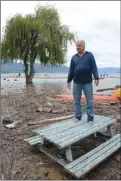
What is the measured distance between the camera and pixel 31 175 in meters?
3.94

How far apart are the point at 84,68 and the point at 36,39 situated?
17.3 metres

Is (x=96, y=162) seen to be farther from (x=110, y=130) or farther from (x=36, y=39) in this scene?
(x=36, y=39)

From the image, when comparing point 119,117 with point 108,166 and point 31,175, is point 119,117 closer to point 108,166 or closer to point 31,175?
point 108,166

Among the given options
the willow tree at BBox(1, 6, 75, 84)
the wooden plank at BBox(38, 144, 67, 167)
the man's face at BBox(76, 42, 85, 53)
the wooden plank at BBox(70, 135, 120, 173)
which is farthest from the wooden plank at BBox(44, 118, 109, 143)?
the willow tree at BBox(1, 6, 75, 84)

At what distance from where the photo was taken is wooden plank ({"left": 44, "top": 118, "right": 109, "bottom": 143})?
432cm

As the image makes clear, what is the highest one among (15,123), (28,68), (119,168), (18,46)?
(18,46)

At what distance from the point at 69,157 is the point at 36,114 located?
132 inches

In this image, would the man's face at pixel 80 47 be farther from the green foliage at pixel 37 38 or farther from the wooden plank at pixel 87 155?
the green foliage at pixel 37 38

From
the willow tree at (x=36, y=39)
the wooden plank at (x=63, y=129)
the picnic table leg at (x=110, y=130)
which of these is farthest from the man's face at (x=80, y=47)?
the willow tree at (x=36, y=39)

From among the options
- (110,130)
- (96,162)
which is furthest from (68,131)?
(110,130)

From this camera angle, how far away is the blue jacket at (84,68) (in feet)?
17.8

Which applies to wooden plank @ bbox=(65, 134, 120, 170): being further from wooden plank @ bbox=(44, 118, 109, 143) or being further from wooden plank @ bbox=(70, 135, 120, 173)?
wooden plank @ bbox=(44, 118, 109, 143)

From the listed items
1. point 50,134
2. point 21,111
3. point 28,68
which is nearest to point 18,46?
point 28,68

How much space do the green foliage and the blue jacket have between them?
53.5ft
